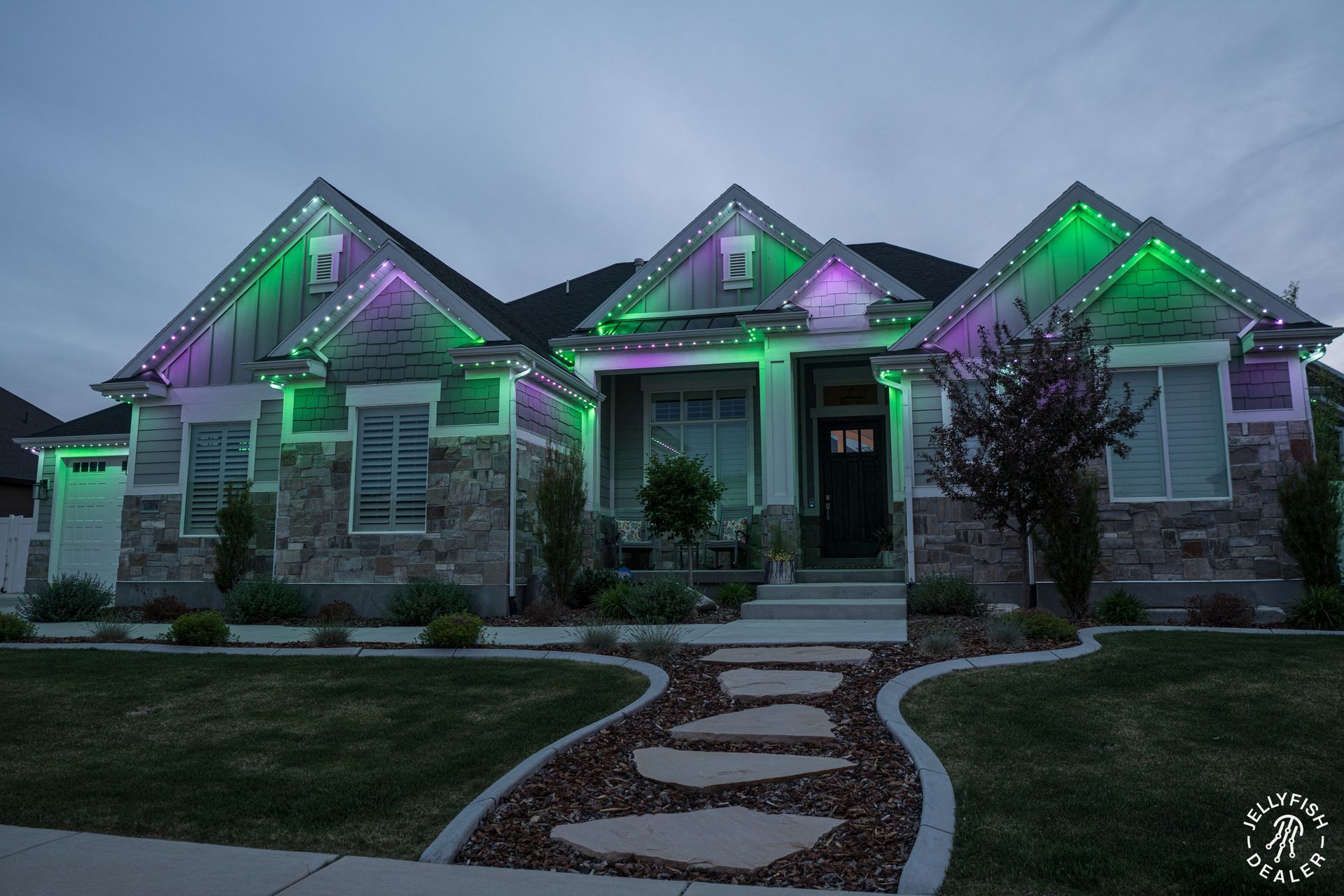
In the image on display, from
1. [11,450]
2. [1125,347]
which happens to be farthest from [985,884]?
[11,450]

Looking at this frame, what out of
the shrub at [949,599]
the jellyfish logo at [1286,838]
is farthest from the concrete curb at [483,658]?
the shrub at [949,599]

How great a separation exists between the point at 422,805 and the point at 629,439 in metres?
12.9

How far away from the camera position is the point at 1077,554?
10969mm

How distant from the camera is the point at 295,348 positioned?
1349 cm

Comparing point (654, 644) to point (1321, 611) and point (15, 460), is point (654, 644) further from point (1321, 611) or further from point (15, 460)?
point (15, 460)

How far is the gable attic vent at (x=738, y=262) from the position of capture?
628 inches

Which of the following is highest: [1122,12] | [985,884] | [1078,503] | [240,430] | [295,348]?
[1122,12]

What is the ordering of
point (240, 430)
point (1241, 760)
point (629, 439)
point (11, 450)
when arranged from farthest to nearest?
point (11, 450) < point (629, 439) < point (240, 430) < point (1241, 760)

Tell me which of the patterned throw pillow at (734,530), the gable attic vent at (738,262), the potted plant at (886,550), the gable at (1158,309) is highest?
the gable attic vent at (738,262)

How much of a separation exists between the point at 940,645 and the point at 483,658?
13.7ft

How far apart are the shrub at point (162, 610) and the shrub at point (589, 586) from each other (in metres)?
5.65

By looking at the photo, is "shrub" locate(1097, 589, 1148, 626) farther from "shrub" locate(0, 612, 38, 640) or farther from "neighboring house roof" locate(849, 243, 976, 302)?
"shrub" locate(0, 612, 38, 640)

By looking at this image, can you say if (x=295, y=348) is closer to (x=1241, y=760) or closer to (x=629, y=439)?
(x=629, y=439)

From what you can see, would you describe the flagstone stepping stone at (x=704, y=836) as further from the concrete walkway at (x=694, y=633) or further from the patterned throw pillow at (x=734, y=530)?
the patterned throw pillow at (x=734, y=530)
